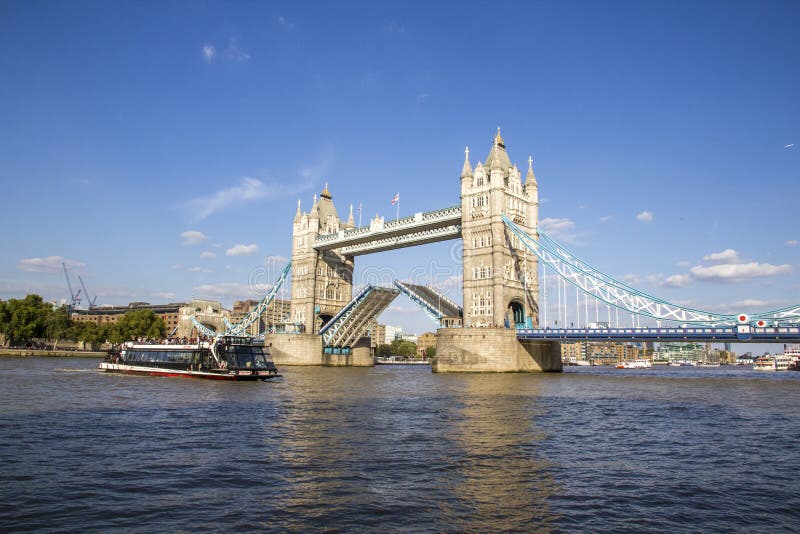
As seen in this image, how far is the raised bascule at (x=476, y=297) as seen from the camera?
195 feet

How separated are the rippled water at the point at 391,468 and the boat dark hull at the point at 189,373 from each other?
1675 cm

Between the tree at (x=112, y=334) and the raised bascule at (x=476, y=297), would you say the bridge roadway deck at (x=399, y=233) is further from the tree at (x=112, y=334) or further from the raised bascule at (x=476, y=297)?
the tree at (x=112, y=334)

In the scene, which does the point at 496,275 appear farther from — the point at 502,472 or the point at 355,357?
the point at 502,472

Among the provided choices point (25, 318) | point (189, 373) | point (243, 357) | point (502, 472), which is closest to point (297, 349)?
point (189, 373)

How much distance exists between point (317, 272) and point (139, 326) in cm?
5283

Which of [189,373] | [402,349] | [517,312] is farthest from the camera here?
[402,349]

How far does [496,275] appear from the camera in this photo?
2621 inches

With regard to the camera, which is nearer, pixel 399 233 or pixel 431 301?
pixel 431 301

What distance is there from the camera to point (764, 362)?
155 metres

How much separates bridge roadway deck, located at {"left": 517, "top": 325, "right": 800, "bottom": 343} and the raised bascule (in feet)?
0.33

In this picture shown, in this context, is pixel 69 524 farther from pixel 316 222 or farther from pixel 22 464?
pixel 316 222

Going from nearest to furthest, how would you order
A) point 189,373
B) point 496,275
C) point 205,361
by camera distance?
point 205,361 < point 189,373 < point 496,275

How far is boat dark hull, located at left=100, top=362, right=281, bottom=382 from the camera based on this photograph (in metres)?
45.8

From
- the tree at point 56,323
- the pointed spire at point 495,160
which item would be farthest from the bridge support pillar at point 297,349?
the tree at point 56,323
